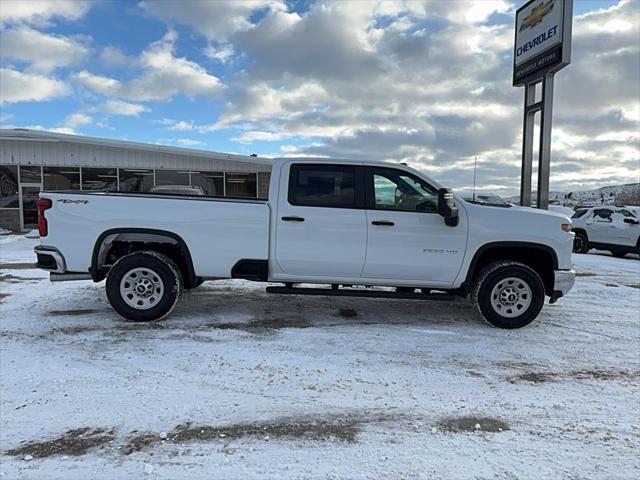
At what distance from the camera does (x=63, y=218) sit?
5176 millimetres

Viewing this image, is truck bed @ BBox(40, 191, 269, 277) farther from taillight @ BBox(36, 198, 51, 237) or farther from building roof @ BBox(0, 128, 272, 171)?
building roof @ BBox(0, 128, 272, 171)

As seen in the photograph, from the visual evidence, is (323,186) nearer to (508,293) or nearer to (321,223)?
(321,223)

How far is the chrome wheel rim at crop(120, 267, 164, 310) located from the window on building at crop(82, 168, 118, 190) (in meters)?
15.5

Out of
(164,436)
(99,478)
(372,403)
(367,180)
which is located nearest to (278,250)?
(367,180)

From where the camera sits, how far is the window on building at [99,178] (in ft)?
62.6

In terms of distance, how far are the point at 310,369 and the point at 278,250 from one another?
5.49ft

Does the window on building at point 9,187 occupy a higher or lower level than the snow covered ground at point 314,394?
higher

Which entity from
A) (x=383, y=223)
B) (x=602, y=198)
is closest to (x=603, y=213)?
(x=383, y=223)

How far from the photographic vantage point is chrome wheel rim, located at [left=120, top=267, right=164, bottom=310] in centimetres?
520

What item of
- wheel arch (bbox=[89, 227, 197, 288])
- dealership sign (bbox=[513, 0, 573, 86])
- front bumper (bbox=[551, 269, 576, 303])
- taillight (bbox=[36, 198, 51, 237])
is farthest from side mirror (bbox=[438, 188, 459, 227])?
dealership sign (bbox=[513, 0, 573, 86])

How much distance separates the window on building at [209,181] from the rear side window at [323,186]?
16.0 metres

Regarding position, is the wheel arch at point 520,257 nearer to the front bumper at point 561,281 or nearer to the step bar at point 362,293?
the front bumper at point 561,281

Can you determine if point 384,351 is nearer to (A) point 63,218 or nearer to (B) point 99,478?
(B) point 99,478

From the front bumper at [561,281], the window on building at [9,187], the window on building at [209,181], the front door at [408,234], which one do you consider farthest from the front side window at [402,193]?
the window on building at [9,187]
